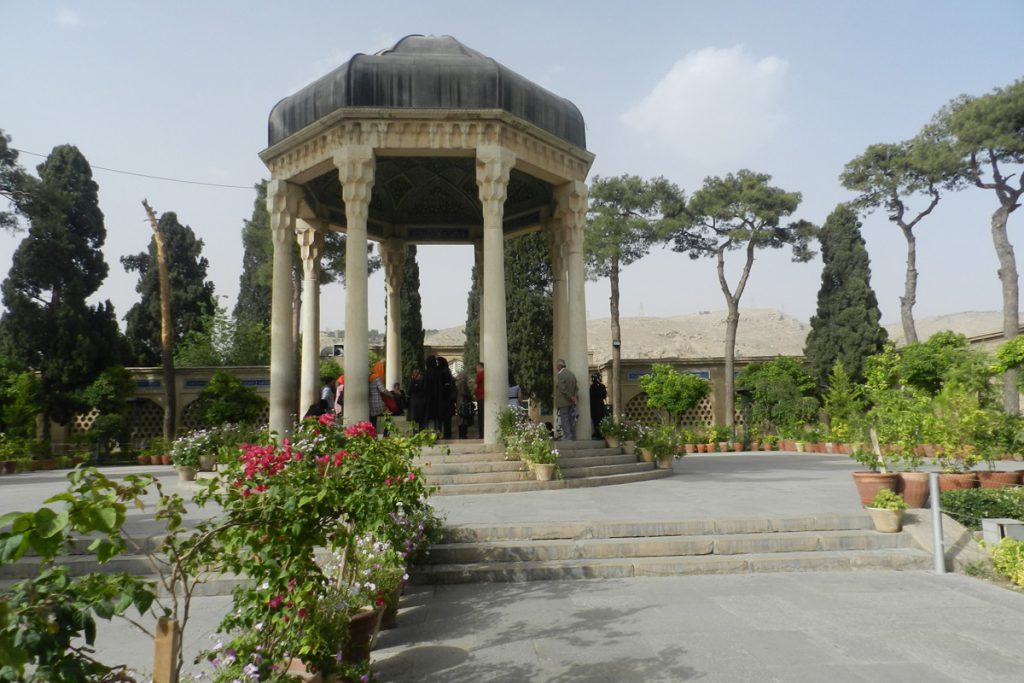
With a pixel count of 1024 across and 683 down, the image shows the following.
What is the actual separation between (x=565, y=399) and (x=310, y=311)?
577 cm

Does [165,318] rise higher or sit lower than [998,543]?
higher

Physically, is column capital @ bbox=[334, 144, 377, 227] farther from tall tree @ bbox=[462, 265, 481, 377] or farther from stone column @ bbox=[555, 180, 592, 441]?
tall tree @ bbox=[462, 265, 481, 377]

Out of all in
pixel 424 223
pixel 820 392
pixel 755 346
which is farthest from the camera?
pixel 755 346

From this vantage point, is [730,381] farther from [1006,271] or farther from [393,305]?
[393,305]

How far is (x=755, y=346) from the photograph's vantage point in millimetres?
79312

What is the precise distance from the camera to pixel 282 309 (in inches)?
479

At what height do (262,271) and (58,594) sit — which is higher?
(262,271)

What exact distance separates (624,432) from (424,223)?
293 inches

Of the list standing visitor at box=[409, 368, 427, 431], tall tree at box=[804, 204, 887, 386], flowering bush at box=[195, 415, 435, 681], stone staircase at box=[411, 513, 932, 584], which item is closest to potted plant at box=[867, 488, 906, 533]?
stone staircase at box=[411, 513, 932, 584]

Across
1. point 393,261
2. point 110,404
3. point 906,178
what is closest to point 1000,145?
point 906,178

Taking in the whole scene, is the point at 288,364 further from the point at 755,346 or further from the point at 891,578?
the point at 755,346

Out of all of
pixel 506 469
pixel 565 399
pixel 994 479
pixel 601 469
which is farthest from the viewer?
pixel 565 399

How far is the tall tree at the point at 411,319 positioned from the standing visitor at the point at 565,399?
14610mm

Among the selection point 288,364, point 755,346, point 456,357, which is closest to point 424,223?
point 288,364
